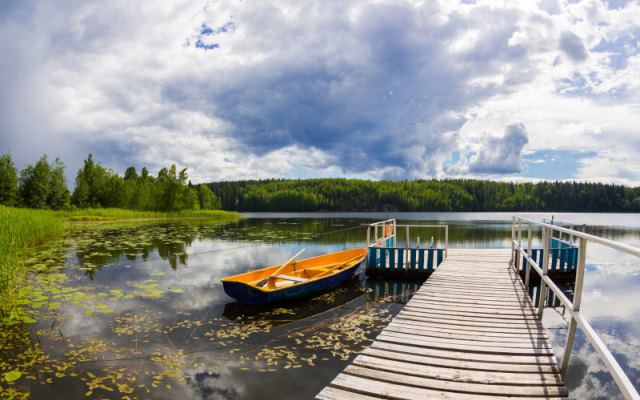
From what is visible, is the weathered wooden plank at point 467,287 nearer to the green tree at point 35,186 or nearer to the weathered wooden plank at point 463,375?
the weathered wooden plank at point 463,375

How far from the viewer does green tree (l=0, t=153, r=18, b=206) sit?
1432 inches

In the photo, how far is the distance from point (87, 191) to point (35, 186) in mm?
11576

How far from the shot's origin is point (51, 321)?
7.54 metres

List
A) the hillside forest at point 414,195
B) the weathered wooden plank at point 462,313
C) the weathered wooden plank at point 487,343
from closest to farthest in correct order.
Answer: the weathered wooden plank at point 487,343
the weathered wooden plank at point 462,313
the hillside forest at point 414,195

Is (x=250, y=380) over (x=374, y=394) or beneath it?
beneath

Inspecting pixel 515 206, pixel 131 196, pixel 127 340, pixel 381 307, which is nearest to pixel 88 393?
pixel 127 340

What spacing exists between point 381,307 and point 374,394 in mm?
6270

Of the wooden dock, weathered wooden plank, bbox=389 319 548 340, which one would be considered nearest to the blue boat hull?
the wooden dock

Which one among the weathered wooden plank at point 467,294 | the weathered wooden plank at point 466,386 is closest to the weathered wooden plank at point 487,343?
the weathered wooden plank at point 466,386

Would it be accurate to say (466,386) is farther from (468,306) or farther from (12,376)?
(12,376)

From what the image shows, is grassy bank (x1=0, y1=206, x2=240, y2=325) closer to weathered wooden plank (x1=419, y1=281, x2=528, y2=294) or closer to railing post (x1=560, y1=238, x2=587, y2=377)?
weathered wooden plank (x1=419, y1=281, x2=528, y2=294)

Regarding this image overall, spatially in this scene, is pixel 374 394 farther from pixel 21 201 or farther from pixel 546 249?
pixel 21 201

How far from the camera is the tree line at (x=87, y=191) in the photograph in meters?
37.9

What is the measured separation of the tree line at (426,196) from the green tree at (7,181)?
345 feet
